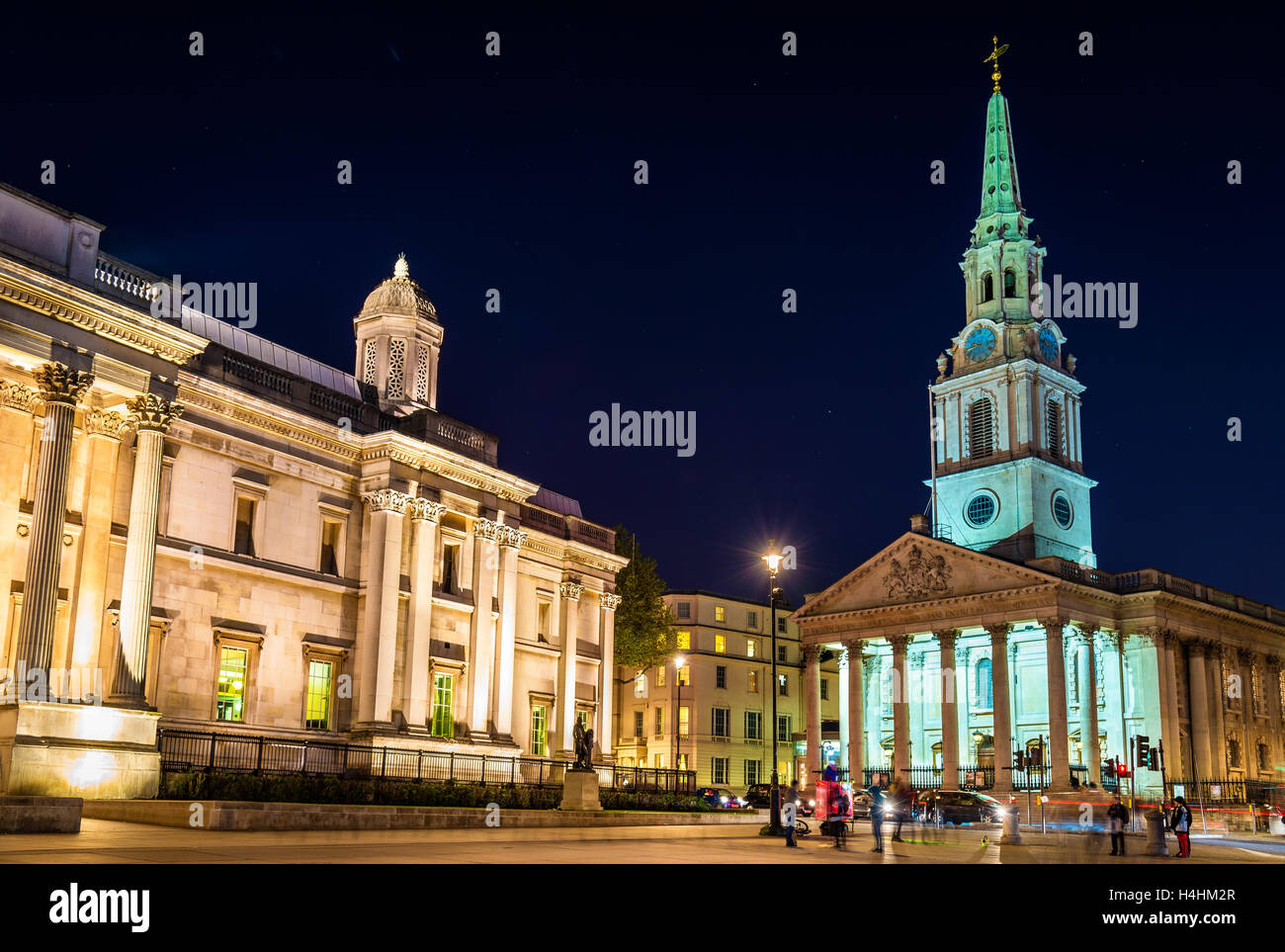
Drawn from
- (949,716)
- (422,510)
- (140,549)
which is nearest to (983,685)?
(949,716)

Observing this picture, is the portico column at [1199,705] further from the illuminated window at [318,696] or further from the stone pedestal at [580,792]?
the illuminated window at [318,696]

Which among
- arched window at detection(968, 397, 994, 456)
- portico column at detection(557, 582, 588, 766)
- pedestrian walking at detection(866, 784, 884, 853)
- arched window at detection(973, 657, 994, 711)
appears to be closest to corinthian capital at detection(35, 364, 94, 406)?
pedestrian walking at detection(866, 784, 884, 853)

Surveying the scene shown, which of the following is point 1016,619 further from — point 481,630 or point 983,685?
point 481,630

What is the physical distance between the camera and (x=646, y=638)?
216 ft

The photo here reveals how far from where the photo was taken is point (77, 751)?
26.5 meters

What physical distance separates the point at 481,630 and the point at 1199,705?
47.4 metres

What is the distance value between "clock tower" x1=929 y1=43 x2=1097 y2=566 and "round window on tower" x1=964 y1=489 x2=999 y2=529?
0.22 feet

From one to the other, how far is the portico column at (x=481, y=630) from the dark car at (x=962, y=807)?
21564mm

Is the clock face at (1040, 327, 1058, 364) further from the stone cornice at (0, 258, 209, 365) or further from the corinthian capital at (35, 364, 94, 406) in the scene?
the corinthian capital at (35, 364, 94, 406)

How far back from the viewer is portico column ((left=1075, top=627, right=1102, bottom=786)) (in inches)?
2569

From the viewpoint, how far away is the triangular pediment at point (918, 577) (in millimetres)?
69188

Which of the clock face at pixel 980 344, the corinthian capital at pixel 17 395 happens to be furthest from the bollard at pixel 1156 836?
the clock face at pixel 980 344
